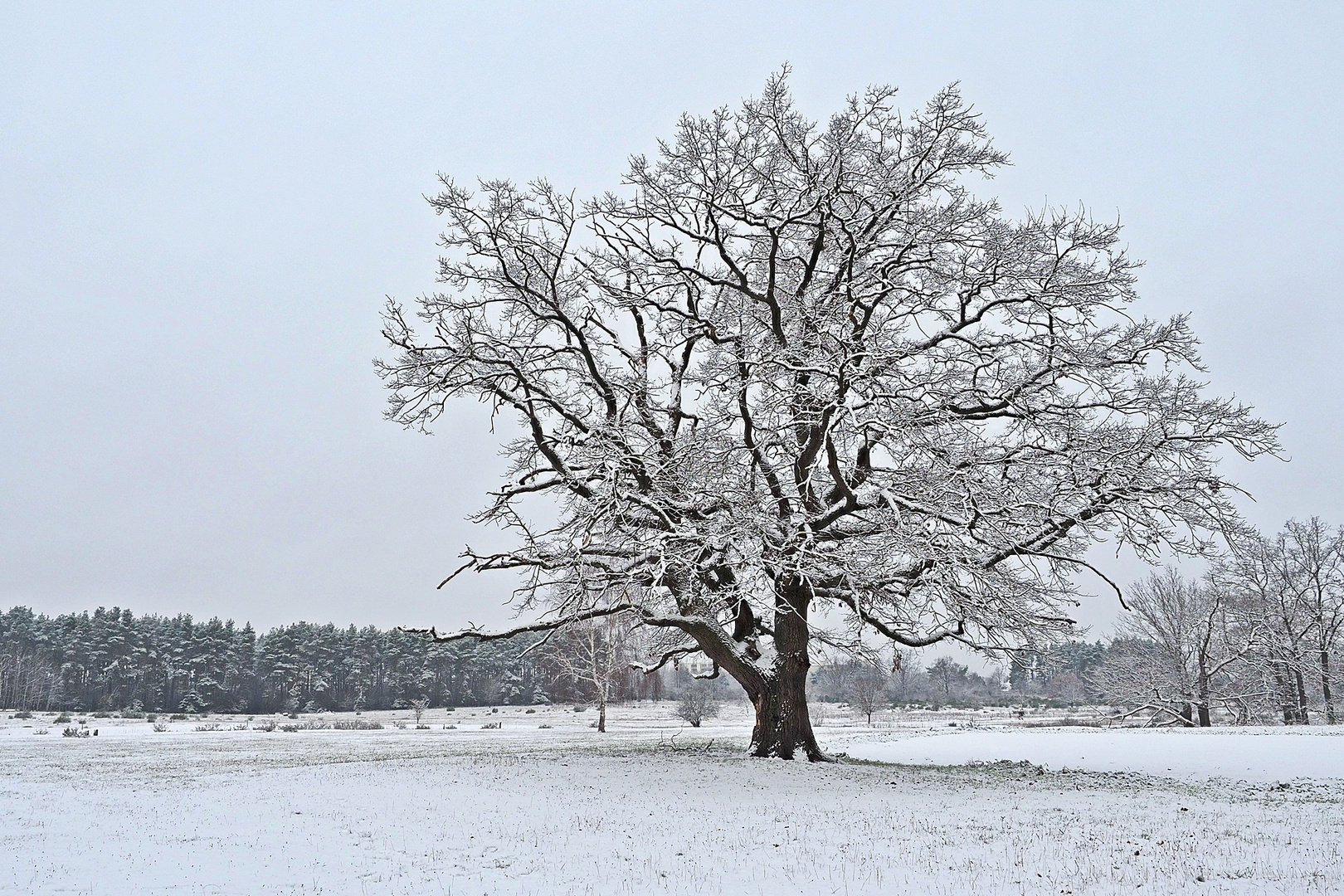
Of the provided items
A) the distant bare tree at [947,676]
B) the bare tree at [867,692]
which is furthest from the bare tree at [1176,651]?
the distant bare tree at [947,676]

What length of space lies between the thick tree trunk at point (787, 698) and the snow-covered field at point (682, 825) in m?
0.64

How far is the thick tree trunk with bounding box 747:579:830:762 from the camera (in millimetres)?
13984

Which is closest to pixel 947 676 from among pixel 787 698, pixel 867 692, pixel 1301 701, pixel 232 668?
pixel 867 692

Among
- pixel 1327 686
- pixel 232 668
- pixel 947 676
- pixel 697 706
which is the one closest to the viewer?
pixel 1327 686

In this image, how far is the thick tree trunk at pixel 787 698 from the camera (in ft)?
45.9

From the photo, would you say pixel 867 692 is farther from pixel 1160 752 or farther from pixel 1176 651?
pixel 1160 752

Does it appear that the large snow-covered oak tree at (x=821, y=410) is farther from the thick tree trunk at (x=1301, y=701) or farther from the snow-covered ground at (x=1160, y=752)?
the thick tree trunk at (x=1301, y=701)

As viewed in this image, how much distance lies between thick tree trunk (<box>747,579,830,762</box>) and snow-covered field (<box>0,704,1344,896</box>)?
0.64m

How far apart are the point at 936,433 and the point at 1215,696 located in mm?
31720

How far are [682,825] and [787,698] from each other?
610cm

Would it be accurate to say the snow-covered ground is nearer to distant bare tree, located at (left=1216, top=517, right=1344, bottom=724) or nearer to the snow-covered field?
the snow-covered field

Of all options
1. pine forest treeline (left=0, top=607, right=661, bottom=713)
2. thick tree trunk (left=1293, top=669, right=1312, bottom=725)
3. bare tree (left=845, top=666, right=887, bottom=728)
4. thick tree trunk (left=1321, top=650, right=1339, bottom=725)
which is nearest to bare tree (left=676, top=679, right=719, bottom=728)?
bare tree (left=845, top=666, right=887, bottom=728)

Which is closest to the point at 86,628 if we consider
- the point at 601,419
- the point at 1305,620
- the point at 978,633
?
A: the point at 601,419

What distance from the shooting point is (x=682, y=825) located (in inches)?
336
